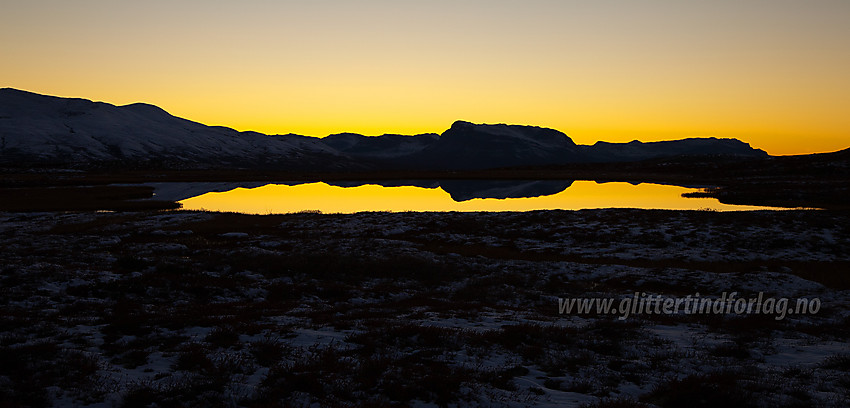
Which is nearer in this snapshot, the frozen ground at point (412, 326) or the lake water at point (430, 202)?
the frozen ground at point (412, 326)

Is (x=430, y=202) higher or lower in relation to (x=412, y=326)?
higher

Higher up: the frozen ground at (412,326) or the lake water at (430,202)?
the lake water at (430,202)

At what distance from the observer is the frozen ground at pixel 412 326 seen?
35.2 feet

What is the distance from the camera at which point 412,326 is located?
51.0ft

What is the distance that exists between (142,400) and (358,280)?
57.7 ft

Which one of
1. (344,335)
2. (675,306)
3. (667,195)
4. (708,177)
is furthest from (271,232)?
(708,177)

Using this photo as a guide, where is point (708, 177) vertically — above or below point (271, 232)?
above

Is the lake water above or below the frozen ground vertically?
above

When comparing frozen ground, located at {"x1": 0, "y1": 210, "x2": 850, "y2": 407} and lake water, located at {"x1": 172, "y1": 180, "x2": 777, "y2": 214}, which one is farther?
lake water, located at {"x1": 172, "y1": 180, "x2": 777, "y2": 214}

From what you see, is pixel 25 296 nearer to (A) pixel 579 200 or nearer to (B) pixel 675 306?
(B) pixel 675 306

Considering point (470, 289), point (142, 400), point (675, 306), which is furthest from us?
point (470, 289)

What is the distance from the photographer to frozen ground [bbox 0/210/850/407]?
10719mm

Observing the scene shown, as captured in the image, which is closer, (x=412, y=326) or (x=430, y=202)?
(x=412, y=326)

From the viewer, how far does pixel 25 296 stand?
19000mm
